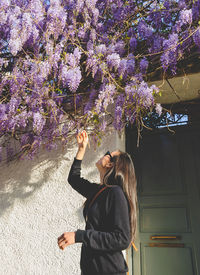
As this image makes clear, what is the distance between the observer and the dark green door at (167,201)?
103 inches

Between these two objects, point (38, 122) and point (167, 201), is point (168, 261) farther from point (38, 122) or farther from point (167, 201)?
point (38, 122)

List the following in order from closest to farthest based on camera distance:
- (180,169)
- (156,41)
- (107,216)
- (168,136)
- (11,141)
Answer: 1. (107,216)
2. (156,41)
3. (180,169)
4. (168,136)
5. (11,141)

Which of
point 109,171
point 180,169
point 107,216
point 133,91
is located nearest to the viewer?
point 107,216

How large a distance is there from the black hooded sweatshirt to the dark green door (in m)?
1.51

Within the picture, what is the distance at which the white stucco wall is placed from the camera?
264cm

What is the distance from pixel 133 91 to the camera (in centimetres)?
253

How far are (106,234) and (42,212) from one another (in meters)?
1.76

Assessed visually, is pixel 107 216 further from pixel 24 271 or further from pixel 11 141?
pixel 11 141

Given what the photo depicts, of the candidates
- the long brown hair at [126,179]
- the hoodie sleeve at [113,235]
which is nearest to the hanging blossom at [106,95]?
the long brown hair at [126,179]

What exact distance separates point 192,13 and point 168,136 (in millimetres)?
1450

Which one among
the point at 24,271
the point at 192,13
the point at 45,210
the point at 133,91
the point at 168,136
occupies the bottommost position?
the point at 24,271

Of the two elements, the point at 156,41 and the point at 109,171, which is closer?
the point at 109,171

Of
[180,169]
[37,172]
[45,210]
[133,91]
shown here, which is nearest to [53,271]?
[45,210]

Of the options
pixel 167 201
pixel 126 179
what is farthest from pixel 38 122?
pixel 167 201
